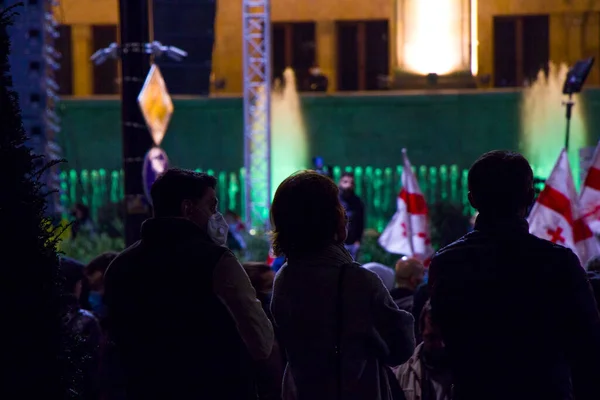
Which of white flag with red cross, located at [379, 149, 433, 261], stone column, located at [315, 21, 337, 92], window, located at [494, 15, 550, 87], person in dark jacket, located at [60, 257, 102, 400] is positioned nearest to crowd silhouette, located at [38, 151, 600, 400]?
person in dark jacket, located at [60, 257, 102, 400]

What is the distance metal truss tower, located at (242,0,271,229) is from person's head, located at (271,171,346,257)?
15262 millimetres

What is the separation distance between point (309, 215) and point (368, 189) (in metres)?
18.9

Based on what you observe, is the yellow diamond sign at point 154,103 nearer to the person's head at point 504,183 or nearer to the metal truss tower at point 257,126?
the person's head at point 504,183

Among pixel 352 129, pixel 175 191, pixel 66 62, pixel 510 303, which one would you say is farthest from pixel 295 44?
pixel 510 303

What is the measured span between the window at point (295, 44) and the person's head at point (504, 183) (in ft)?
80.2

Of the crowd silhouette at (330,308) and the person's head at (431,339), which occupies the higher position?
the crowd silhouette at (330,308)

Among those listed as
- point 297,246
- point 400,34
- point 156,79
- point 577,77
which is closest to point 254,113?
point 400,34

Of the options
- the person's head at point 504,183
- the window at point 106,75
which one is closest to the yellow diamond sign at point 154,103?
the person's head at point 504,183

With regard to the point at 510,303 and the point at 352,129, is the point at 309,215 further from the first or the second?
the point at 352,129

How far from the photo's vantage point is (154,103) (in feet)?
35.1

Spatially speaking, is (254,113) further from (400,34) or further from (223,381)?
(223,381)

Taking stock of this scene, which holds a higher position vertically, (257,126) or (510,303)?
(510,303)

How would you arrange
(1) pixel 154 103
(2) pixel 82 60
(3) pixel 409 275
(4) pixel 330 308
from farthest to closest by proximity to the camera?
(2) pixel 82 60 < (1) pixel 154 103 < (3) pixel 409 275 < (4) pixel 330 308

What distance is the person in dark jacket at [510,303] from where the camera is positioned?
12.1ft
